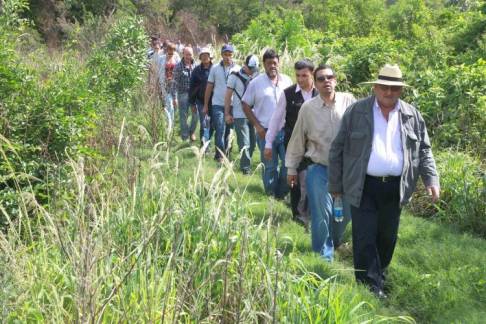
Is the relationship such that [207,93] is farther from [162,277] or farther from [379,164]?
[162,277]

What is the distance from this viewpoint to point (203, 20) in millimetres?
48156

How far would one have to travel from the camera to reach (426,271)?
20.7ft

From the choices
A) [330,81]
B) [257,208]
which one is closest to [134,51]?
[257,208]

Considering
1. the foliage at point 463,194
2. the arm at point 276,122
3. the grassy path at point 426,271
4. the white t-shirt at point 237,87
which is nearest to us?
the grassy path at point 426,271

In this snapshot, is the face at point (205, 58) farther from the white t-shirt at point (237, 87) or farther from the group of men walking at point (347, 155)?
the group of men walking at point (347, 155)

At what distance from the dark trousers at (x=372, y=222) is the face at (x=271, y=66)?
3494mm

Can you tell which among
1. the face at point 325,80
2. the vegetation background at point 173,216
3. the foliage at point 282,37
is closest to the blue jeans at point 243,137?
the vegetation background at point 173,216

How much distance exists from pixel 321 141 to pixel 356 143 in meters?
0.92

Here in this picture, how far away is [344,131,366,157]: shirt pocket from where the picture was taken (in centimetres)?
554

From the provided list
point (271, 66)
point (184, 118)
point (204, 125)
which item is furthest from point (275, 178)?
point (184, 118)

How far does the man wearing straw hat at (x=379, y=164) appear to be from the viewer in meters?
5.51

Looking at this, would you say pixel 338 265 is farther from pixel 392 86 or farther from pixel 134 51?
pixel 134 51

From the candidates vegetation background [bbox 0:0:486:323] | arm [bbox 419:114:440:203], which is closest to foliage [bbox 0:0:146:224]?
vegetation background [bbox 0:0:486:323]

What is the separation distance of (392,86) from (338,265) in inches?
73.7
